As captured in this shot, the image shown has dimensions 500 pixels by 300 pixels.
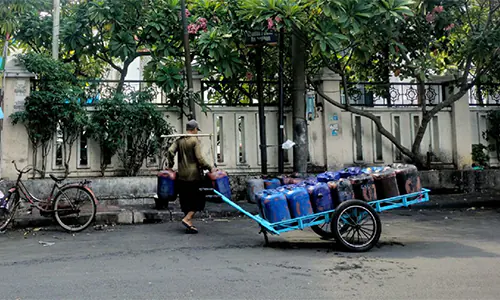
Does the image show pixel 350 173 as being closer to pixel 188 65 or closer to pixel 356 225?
pixel 356 225

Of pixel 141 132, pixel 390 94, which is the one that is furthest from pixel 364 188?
pixel 390 94

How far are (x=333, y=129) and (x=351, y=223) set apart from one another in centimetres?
505

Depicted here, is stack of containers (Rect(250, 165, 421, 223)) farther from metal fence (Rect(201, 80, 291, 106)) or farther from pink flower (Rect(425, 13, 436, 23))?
pink flower (Rect(425, 13, 436, 23))

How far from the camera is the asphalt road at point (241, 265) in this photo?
3.71m

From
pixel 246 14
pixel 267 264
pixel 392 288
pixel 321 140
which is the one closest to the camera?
pixel 392 288

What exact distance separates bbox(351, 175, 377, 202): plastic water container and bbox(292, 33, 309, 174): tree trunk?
12.5ft

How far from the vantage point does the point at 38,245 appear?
5.79m

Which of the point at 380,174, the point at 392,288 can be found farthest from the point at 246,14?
the point at 392,288

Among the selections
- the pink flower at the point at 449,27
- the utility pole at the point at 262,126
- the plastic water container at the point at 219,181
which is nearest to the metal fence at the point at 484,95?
the pink flower at the point at 449,27

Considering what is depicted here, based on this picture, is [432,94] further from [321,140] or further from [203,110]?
[203,110]

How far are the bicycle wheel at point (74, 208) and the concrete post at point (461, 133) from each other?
9.21m

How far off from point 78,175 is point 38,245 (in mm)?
3408

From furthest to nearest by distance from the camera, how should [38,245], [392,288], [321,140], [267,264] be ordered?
[321,140]
[38,245]
[267,264]
[392,288]

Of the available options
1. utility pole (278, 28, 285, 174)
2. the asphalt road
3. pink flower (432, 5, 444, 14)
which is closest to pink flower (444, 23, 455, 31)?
pink flower (432, 5, 444, 14)
